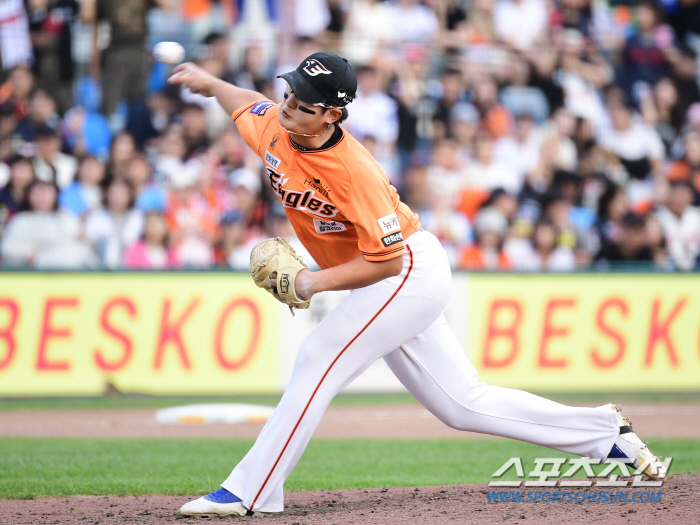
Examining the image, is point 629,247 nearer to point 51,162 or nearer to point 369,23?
point 369,23

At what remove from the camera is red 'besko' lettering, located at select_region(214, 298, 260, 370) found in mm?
10820

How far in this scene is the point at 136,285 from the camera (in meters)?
10.8

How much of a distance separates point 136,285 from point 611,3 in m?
9.28

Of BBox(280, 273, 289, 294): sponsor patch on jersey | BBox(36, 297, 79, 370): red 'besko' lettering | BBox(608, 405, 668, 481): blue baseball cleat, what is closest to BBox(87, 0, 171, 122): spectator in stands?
BBox(36, 297, 79, 370): red 'besko' lettering

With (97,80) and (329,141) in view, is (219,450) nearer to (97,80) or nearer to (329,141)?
(329,141)

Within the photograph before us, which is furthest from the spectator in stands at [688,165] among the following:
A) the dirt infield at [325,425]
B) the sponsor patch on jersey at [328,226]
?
the sponsor patch on jersey at [328,226]

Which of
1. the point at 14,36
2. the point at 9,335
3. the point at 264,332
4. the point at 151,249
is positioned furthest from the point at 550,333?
the point at 14,36

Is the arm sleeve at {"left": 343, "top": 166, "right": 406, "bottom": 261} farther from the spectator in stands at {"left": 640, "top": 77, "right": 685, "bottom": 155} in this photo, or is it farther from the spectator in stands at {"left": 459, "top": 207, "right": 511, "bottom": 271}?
the spectator in stands at {"left": 640, "top": 77, "right": 685, "bottom": 155}

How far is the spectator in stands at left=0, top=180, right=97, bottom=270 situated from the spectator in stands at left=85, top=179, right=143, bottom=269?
231 millimetres

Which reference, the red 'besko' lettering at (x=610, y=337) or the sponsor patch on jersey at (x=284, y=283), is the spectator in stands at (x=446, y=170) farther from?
the sponsor patch on jersey at (x=284, y=283)

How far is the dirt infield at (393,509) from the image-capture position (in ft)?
15.3

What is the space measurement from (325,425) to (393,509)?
462cm

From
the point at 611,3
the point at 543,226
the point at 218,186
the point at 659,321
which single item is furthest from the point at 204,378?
the point at 611,3

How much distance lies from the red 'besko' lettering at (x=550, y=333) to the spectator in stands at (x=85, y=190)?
5886 mm
